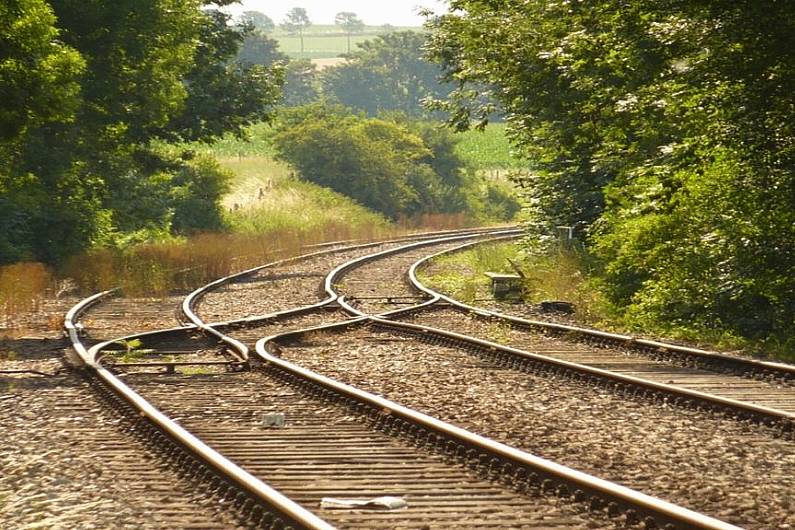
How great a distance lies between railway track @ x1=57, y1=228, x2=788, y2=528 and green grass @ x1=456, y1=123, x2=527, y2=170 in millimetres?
69678

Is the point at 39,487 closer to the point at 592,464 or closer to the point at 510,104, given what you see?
the point at 592,464

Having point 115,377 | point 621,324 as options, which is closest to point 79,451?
point 115,377

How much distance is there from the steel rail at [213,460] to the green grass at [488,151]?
232 feet

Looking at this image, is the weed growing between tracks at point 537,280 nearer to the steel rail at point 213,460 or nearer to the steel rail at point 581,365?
the steel rail at point 581,365

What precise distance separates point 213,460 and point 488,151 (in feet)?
285

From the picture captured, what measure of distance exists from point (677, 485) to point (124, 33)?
22096 mm

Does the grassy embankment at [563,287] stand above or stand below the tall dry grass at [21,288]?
below

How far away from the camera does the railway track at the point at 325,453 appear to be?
22.2 feet

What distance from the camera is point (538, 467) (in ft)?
24.9

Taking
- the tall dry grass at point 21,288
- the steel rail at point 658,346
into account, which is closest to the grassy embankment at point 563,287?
the steel rail at point 658,346

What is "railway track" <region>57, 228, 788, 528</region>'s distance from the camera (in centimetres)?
678

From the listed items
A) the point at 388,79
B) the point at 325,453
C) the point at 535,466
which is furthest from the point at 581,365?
the point at 388,79

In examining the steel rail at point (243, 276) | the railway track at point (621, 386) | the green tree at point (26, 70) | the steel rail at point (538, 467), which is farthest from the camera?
the green tree at point (26, 70)

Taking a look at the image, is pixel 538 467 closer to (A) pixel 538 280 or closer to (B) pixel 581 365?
(B) pixel 581 365
